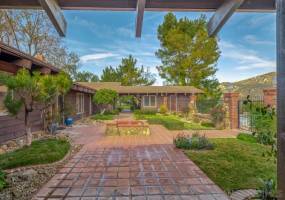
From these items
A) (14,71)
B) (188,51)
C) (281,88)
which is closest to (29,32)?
(14,71)

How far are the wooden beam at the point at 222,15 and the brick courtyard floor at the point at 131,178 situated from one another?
2.46 meters

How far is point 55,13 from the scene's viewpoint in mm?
2086

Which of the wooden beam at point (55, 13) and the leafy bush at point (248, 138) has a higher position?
the wooden beam at point (55, 13)

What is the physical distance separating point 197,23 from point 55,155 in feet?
98.8

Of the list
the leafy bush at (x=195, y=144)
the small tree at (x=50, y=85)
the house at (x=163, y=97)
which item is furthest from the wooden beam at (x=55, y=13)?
the house at (x=163, y=97)

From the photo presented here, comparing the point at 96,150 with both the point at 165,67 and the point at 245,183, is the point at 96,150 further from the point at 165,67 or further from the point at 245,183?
the point at 165,67

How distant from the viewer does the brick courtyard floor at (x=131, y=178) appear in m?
3.79

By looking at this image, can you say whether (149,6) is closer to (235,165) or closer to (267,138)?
(267,138)

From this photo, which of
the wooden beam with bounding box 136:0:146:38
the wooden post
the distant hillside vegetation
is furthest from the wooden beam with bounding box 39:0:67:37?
the distant hillside vegetation

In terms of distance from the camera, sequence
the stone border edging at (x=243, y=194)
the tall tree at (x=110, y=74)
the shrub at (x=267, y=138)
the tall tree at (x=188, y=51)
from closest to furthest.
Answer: the shrub at (x=267, y=138) → the stone border edging at (x=243, y=194) → the tall tree at (x=188, y=51) → the tall tree at (x=110, y=74)

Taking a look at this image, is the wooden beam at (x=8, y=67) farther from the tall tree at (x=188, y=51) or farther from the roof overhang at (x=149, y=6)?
the tall tree at (x=188, y=51)

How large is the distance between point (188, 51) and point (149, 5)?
31165 millimetres

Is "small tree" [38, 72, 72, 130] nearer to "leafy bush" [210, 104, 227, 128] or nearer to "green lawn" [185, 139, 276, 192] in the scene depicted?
"green lawn" [185, 139, 276, 192]

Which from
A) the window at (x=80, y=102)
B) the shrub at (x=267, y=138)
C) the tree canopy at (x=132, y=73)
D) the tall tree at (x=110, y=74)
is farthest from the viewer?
the tall tree at (x=110, y=74)
